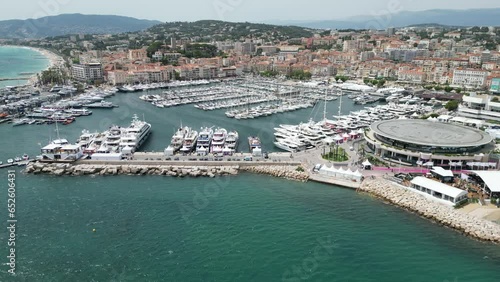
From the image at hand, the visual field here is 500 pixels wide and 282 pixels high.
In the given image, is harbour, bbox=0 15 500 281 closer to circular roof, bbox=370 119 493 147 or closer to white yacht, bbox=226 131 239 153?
white yacht, bbox=226 131 239 153

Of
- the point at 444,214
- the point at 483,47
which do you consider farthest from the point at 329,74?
the point at 444,214

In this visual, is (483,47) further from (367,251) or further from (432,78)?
(367,251)

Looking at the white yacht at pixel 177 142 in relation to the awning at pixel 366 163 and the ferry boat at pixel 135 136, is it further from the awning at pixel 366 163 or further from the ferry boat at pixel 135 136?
the awning at pixel 366 163

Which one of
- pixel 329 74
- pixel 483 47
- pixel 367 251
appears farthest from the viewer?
pixel 483 47

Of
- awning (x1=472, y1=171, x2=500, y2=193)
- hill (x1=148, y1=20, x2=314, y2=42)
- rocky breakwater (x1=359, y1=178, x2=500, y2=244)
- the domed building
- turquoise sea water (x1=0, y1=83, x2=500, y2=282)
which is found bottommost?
turquoise sea water (x1=0, y1=83, x2=500, y2=282)

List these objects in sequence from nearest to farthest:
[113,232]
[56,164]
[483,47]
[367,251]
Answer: [367,251]
[113,232]
[56,164]
[483,47]

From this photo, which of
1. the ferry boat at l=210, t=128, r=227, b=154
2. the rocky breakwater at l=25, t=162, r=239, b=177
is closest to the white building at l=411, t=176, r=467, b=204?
the rocky breakwater at l=25, t=162, r=239, b=177
